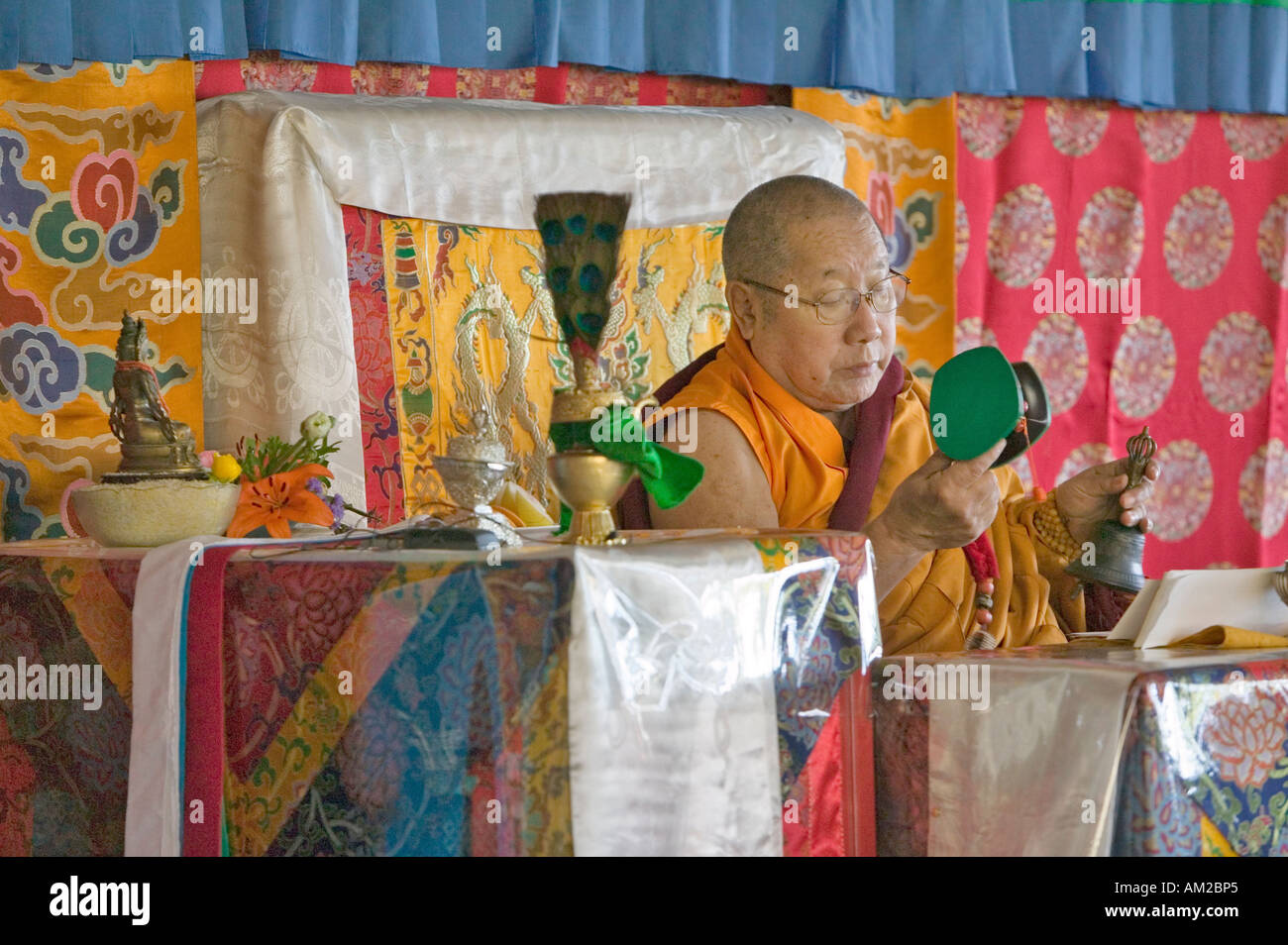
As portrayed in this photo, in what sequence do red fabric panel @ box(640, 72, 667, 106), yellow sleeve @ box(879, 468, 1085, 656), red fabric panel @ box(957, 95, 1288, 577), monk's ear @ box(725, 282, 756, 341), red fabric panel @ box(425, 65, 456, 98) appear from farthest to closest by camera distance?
red fabric panel @ box(957, 95, 1288, 577) → red fabric panel @ box(640, 72, 667, 106) → red fabric panel @ box(425, 65, 456, 98) → monk's ear @ box(725, 282, 756, 341) → yellow sleeve @ box(879, 468, 1085, 656)

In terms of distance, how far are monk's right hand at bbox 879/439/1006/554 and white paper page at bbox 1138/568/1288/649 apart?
0.22 meters

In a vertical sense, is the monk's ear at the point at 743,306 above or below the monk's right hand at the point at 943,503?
above

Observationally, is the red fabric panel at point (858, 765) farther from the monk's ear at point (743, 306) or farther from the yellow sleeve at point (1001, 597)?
the monk's ear at point (743, 306)

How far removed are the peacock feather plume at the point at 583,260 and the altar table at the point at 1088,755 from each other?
51 centimetres

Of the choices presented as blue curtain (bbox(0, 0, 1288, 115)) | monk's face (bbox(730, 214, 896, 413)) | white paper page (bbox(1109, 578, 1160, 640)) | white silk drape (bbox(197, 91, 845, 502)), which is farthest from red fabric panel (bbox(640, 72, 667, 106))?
white paper page (bbox(1109, 578, 1160, 640))

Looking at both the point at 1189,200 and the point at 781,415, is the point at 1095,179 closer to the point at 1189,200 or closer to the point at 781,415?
the point at 1189,200

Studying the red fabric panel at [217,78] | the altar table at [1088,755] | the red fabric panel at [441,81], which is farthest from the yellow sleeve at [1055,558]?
the red fabric panel at [217,78]

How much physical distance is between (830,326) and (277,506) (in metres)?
0.78

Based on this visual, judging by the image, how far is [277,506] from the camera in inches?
68.4

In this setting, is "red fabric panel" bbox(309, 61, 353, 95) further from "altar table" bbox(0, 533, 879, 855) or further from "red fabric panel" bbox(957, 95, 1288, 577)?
"altar table" bbox(0, 533, 879, 855)

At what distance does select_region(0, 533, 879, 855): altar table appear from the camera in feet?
4.47

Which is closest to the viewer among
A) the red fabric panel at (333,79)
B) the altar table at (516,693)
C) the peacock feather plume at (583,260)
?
the altar table at (516,693)

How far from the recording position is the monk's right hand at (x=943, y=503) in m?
1.67

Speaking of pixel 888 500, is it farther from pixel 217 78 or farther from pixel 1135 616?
pixel 217 78
